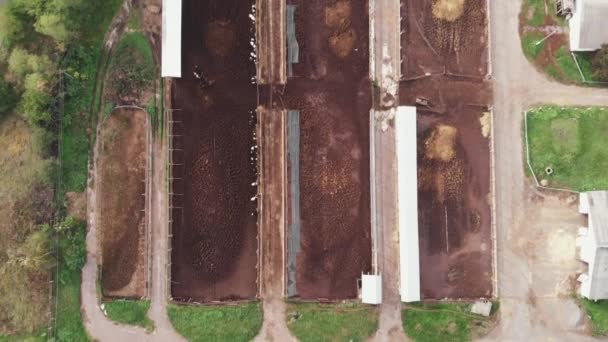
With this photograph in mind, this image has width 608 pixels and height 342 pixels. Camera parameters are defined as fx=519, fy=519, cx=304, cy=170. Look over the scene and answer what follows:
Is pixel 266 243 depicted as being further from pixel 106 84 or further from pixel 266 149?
pixel 106 84

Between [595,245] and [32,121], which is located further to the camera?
[32,121]

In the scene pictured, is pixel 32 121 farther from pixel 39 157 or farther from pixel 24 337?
pixel 24 337

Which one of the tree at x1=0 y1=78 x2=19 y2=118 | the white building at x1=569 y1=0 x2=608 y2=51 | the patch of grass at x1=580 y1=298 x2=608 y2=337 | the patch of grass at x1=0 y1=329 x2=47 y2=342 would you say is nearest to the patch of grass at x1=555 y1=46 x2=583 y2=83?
the white building at x1=569 y1=0 x2=608 y2=51

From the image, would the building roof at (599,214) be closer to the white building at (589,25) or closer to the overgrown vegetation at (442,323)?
the overgrown vegetation at (442,323)

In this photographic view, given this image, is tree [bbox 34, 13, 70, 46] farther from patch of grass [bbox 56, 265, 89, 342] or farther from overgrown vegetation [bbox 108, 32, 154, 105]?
patch of grass [bbox 56, 265, 89, 342]

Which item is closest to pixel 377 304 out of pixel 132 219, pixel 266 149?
pixel 266 149

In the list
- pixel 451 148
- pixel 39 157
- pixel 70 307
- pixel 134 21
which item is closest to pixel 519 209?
pixel 451 148
